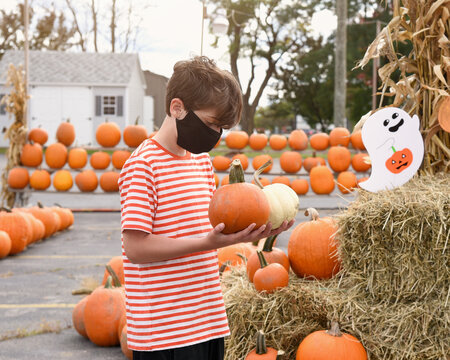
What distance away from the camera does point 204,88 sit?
179 centimetres

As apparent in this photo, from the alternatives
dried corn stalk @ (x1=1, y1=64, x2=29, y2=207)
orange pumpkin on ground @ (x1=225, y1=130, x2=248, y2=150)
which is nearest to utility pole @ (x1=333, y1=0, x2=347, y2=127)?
orange pumpkin on ground @ (x1=225, y1=130, x2=248, y2=150)

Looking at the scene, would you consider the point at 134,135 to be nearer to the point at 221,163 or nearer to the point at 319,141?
the point at 221,163

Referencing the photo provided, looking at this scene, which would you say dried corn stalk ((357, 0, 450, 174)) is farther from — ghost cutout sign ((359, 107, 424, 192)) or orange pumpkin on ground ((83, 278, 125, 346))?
orange pumpkin on ground ((83, 278, 125, 346))

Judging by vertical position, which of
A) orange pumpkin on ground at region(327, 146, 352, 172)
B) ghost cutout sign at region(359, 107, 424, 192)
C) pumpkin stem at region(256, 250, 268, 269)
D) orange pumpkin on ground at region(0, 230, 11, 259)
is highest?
ghost cutout sign at region(359, 107, 424, 192)

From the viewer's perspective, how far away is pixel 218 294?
1.97 metres

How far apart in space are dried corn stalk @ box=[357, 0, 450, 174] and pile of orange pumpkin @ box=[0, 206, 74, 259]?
4.56 metres

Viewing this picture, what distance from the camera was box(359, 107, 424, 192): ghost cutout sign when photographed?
283cm

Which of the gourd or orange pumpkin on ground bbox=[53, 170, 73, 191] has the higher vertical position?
the gourd

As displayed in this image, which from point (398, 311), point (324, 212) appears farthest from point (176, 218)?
point (324, 212)

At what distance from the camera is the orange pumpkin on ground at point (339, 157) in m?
9.41

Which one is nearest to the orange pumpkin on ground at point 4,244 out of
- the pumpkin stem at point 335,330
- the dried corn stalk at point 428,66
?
the pumpkin stem at point 335,330

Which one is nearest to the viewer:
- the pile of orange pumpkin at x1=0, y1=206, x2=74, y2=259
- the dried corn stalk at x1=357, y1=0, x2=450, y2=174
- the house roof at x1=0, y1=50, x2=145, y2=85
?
the dried corn stalk at x1=357, y1=0, x2=450, y2=174

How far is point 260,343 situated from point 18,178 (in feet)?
24.9

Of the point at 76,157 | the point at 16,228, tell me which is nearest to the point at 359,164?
the point at 76,157
